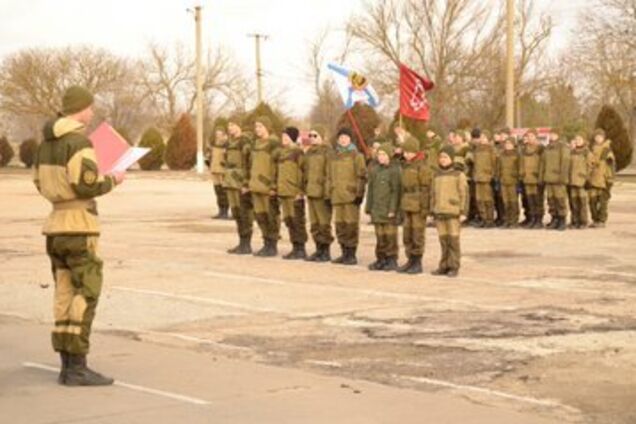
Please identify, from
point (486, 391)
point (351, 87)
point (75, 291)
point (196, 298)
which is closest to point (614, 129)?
point (351, 87)

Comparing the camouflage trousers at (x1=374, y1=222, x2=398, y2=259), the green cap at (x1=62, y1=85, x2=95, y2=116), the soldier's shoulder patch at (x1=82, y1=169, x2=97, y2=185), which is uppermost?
the green cap at (x1=62, y1=85, x2=95, y2=116)

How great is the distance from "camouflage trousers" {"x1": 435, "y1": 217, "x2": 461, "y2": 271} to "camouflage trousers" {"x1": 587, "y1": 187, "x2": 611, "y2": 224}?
8307mm

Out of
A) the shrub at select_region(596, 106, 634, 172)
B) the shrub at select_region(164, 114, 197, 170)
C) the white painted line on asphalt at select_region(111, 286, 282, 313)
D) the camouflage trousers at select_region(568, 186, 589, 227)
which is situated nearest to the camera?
the white painted line on asphalt at select_region(111, 286, 282, 313)

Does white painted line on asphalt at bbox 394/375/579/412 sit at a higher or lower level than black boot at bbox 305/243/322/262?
lower

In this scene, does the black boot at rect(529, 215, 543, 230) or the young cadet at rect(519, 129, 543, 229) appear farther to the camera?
the black boot at rect(529, 215, 543, 230)

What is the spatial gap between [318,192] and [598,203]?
8.01 m

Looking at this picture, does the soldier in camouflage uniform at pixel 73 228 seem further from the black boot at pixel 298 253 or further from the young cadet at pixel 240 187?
the young cadet at pixel 240 187


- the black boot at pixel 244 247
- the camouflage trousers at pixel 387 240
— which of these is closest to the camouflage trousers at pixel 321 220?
the camouflage trousers at pixel 387 240

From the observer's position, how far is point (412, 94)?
65.2 feet

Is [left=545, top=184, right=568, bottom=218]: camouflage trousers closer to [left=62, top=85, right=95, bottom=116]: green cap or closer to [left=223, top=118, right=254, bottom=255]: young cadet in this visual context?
[left=223, top=118, right=254, bottom=255]: young cadet

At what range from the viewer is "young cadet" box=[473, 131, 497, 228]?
74.8 ft

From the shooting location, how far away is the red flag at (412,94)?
19.7 metres

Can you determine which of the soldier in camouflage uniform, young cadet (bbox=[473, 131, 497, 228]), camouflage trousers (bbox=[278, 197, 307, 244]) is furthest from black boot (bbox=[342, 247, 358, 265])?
the soldier in camouflage uniform

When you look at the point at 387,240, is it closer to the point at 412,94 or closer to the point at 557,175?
the point at 412,94
